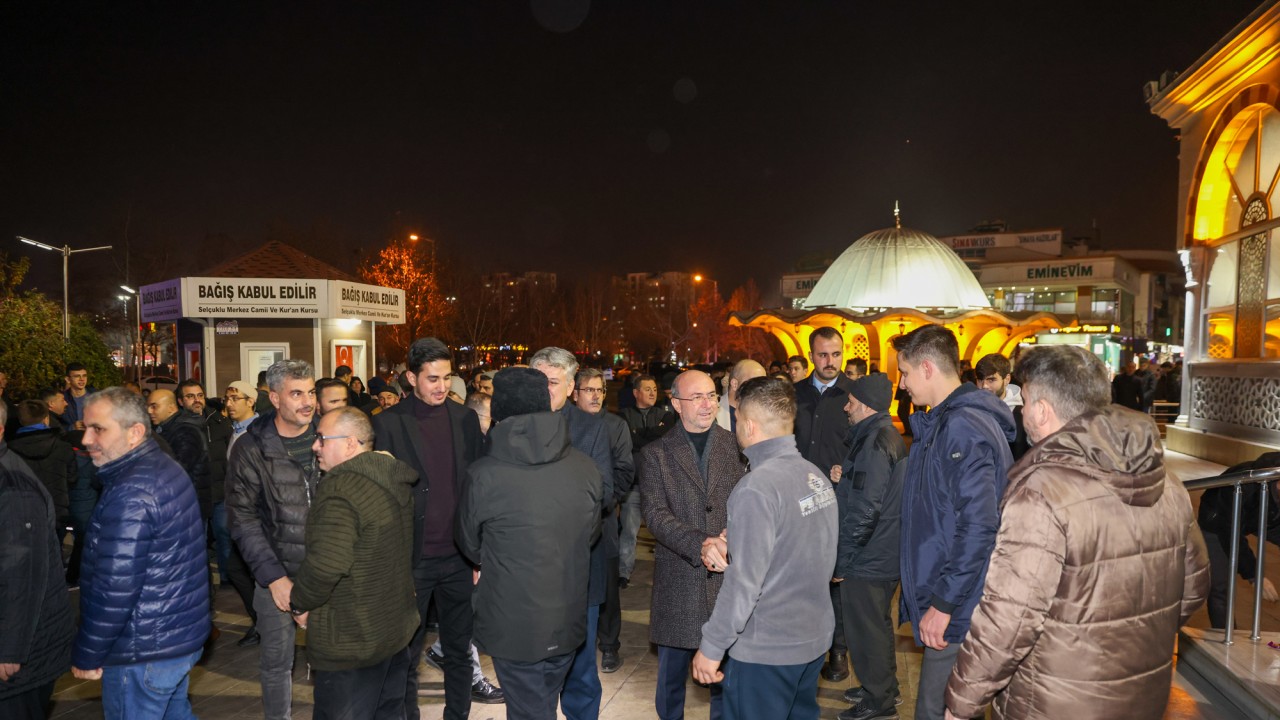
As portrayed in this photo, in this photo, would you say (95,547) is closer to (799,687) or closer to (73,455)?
(799,687)

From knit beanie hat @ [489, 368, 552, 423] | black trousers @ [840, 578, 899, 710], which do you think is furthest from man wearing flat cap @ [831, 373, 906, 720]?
knit beanie hat @ [489, 368, 552, 423]

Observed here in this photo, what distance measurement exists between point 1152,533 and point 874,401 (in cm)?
227

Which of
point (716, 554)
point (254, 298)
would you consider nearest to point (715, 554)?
A: point (716, 554)

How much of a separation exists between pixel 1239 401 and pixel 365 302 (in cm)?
1884

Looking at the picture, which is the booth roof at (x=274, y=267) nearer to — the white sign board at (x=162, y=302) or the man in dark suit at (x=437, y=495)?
the white sign board at (x=162, y=302)

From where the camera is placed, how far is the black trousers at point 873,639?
4.52 m

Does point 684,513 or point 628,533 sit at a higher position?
point 684,513

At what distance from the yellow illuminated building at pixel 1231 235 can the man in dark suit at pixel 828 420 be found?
32.7ft

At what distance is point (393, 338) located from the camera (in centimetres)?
3581

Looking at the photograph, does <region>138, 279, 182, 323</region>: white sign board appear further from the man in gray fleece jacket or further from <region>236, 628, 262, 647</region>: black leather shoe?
the man in gray fleece jacket

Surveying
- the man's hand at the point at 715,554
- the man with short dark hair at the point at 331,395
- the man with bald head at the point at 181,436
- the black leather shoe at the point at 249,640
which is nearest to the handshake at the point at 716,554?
the man's hand at the point at 715,554

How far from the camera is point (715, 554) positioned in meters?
3.32

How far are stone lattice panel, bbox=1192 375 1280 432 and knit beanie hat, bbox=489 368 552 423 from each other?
13.6 metres

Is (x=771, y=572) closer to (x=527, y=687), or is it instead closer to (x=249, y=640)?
(x=527, y=687)
